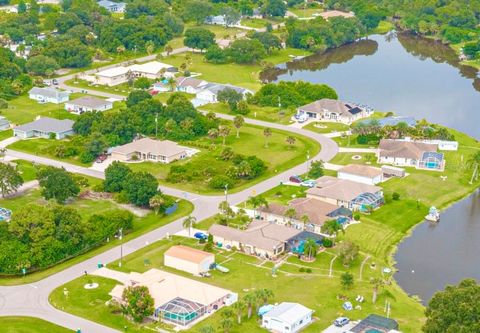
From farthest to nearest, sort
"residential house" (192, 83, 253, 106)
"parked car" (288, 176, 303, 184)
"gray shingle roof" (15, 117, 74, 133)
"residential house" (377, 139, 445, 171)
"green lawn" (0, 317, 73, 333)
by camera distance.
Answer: "residential house" (192, 83, 253, 106), "gray shingle roof" (15, 117, 74, 133), "residential house" (377, 139, 445, 171), "parked car" (288, 176, 303, 184), "green lawn" (0, 317, 73, 333)

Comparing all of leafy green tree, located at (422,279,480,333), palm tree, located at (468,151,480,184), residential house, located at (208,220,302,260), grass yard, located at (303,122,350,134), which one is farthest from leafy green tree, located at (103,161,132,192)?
leafy green tree, located at (422,279,480,333)

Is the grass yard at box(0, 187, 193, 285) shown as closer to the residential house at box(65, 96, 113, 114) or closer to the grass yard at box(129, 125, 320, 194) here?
the grass yard at box(129, 125, 320, 194)

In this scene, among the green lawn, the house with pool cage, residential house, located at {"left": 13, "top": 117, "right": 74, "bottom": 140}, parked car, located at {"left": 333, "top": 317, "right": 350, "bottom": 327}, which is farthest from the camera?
residential house, located at {"left": 13, "top": 117, "right": 74, "bottom": 140}

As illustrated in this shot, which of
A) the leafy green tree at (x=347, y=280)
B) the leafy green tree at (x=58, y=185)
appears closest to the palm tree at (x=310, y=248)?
the leafy green tree at (x=347, y=280)

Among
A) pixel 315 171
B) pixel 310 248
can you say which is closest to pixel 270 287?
pixel 310 248

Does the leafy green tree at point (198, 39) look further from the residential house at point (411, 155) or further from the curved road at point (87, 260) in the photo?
the residential house at point (411, 155)

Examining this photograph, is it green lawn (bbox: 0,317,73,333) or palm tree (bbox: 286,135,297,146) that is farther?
palm tree (bbox: 286,135,297,146)

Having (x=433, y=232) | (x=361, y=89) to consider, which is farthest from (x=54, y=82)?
(x=433, y=232)

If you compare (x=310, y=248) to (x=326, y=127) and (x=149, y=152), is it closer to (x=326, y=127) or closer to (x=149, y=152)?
(x=149, y=152)

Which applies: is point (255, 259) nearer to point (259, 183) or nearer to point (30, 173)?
point (259, 183)
